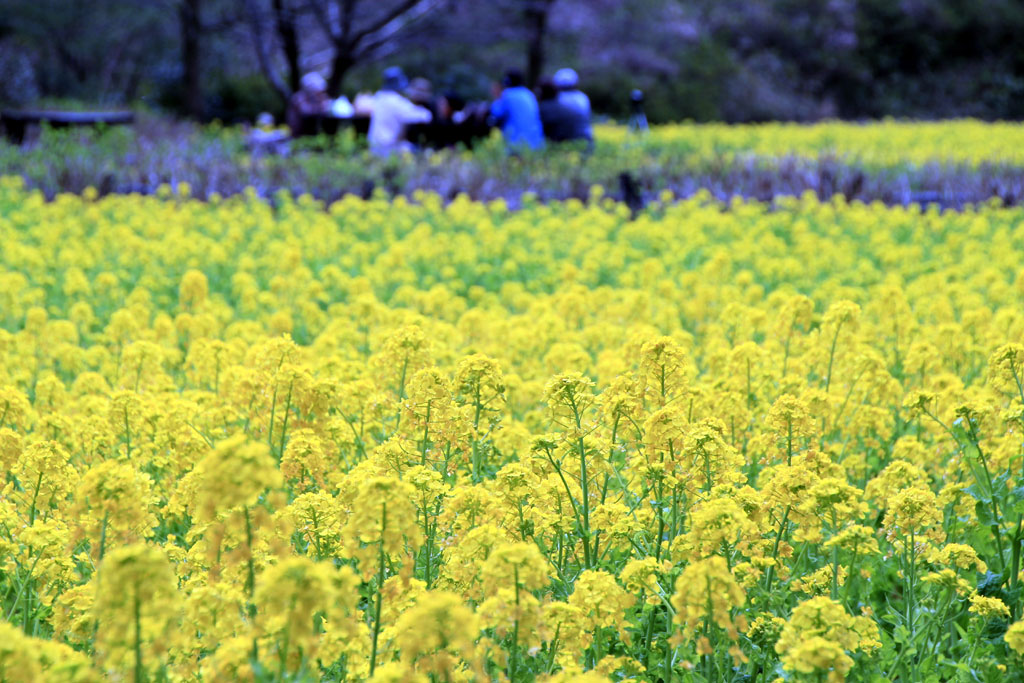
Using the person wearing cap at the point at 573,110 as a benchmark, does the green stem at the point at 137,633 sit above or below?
below

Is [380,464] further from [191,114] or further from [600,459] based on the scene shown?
[191,114]

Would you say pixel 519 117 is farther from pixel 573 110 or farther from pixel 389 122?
pixel 389 122

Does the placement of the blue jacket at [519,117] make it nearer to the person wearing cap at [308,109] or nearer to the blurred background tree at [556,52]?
the person wearing cap at [308,109]

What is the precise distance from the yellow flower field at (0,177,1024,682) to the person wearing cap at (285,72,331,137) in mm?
11600

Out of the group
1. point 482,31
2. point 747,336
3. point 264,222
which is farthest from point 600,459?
point 482,31

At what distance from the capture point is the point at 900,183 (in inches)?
489

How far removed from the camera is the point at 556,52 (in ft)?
112

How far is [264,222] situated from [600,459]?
7.48 metres

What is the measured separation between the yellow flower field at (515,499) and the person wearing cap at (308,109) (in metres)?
11.6

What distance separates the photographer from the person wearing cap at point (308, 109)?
57.1 ft

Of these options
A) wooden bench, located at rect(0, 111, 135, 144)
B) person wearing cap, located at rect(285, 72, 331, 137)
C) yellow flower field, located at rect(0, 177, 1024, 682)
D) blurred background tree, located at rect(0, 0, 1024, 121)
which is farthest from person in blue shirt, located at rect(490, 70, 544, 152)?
yellow flower field, located at rect(0, 177, 1024, 682)

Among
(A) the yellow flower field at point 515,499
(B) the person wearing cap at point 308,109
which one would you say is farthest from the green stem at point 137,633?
(B) the person wearing cap at point 308,109

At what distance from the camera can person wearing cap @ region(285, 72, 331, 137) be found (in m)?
17.4

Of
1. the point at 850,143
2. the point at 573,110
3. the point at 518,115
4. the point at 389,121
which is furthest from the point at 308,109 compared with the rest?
the point at 850,143
